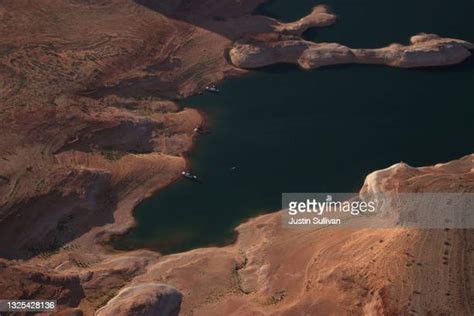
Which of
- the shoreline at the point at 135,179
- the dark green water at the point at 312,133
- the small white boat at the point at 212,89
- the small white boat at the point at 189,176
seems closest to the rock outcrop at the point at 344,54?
the shoreline at the point at 135,179

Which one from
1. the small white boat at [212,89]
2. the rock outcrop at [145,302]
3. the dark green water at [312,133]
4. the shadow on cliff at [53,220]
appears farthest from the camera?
the small white boat at [212,89]

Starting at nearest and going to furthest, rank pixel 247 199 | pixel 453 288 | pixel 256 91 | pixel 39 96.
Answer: pixel 453 288, pixel 247 199, pixel 39 96, pixel 256 91

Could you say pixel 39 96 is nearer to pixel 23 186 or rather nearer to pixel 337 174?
pixel 23 186

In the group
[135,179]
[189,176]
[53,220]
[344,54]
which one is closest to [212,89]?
[189,176]

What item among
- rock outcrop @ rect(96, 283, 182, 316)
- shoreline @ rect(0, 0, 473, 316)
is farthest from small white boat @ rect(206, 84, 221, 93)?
rock outcrop @ rect(96, 283, 182, 316)

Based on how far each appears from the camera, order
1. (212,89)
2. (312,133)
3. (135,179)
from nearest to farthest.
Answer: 1. (135,179)
2. (312,133)
3. (212,89)

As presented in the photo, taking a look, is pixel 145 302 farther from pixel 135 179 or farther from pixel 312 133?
pixel 312 133

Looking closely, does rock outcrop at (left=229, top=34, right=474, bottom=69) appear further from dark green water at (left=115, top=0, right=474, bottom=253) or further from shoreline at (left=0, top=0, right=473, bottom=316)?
dark green water at (left=115, top=0, right=474, bottom=253)

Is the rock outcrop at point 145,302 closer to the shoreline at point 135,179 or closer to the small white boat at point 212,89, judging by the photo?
the shoreline at point 135,179

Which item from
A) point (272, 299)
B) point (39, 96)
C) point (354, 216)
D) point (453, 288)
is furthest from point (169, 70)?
point (453, 288)
